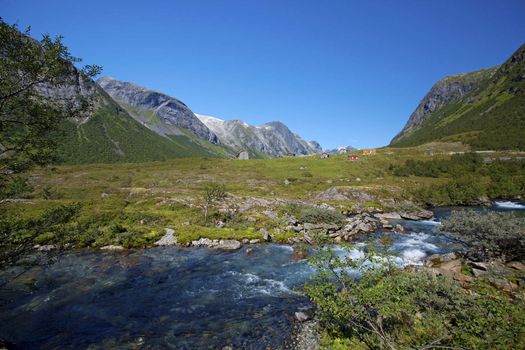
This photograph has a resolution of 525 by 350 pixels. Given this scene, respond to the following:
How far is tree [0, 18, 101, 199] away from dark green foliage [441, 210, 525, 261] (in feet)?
106

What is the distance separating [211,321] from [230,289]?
17.4ft

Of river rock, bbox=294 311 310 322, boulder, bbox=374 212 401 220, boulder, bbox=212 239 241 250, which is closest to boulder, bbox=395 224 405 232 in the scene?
boulder, bbox=374 212 401 220

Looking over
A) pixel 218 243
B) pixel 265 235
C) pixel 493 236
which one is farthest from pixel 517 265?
pixel 218 243

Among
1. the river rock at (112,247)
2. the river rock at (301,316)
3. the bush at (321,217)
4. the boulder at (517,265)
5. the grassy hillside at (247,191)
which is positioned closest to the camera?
the river rock at (301,316)

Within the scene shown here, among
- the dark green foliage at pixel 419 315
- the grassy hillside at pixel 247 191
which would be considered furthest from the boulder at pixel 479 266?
the grassy hillside at pixel 247 191

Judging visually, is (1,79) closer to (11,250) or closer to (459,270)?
(11,250)

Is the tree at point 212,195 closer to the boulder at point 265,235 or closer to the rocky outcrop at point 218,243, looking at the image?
the rocky outcrop at point 218,243

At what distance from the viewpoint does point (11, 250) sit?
14812 millimetres

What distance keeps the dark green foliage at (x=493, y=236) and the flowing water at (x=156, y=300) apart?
18.3 feet

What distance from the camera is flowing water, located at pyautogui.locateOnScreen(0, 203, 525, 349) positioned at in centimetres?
1622

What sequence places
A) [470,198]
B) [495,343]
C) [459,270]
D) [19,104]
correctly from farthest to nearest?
[470,198] → [459,270] → [19,104] → [495,343]

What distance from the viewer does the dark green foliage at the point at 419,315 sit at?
10.2 m

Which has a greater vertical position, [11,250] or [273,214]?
[11,250]

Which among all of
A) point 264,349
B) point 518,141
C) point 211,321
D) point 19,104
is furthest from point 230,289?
point 518,141
